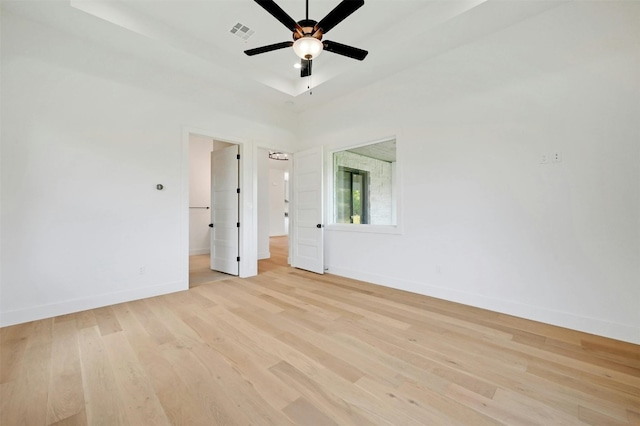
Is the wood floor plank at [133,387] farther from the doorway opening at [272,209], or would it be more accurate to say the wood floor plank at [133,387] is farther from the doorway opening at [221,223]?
the doorway opening at [272,209]

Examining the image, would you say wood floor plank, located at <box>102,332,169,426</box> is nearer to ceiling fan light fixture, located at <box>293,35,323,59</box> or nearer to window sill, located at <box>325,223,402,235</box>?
ceiling fan light fixture, located at <box>293,35,323,59</box>

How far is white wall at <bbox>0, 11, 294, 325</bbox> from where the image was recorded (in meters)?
2.71

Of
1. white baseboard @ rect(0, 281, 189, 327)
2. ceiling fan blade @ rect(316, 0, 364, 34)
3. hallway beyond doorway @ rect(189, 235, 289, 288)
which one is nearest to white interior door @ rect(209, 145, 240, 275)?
hallway beyond doorway @ rect(189, 235, 289, 288)

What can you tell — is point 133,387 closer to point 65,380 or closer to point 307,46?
point 65,380

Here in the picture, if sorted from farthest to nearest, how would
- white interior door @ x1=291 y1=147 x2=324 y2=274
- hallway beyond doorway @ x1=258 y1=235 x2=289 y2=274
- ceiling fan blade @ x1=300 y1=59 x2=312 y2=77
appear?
hallway beyond doorway @ x1=258 y1=235 x2=289 y2=274
white interior door @ x1=291 y1=147 x2=324 y2=274
ceiling fan blade @ x1=300 y1=59 x2=312 y2=77

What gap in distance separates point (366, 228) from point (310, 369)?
8.90 ft

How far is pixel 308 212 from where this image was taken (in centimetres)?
512

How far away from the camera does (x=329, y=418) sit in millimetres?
1477

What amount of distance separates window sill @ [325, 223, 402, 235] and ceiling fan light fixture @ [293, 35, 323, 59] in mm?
2616

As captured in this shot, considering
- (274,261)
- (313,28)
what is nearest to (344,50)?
(313,28)

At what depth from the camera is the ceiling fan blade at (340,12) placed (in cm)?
188

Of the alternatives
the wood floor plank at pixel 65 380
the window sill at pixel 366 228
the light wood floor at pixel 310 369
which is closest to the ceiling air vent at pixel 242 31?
the window sill at pixel 366 228

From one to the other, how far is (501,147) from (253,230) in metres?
3.91

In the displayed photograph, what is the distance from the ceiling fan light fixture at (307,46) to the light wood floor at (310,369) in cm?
264
